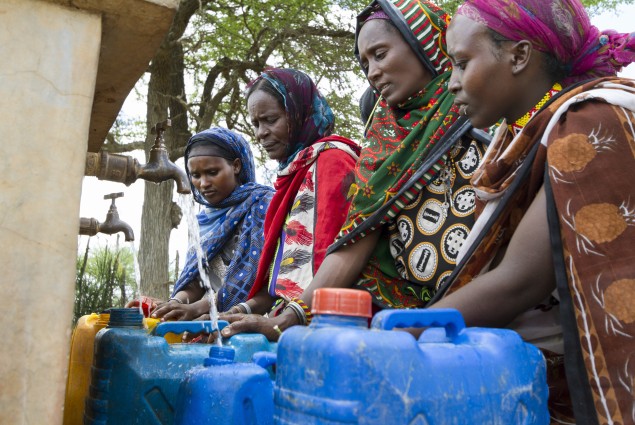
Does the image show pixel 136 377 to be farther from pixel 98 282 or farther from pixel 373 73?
pixel 98 282

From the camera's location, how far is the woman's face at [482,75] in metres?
1.60

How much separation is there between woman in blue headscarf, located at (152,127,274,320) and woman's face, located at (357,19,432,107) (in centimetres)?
133

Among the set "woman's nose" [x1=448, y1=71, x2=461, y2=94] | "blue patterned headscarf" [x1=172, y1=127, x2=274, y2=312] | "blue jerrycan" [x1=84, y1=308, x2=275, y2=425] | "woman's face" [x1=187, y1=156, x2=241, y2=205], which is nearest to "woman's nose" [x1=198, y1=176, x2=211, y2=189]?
"woman's face" [x1=187, y1=156, x2=241, y2=205]

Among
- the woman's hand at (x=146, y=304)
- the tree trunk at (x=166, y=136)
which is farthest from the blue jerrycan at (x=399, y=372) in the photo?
the tree trunk at (x=166, y=136)

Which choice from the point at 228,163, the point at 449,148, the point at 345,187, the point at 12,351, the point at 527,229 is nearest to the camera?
the point at 12,351

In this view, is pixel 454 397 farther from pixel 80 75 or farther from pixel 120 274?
pixel 120 274

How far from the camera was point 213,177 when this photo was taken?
371 cm

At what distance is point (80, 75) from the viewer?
1205 mm

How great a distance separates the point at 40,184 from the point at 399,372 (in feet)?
2.36

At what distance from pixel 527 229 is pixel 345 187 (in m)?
1.15

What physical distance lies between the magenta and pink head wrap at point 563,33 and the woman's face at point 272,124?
145 cm

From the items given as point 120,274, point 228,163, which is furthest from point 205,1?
point 228,163

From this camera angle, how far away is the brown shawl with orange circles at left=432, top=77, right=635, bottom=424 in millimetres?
1160

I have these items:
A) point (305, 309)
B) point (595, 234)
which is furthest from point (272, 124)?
point (595, 234)
